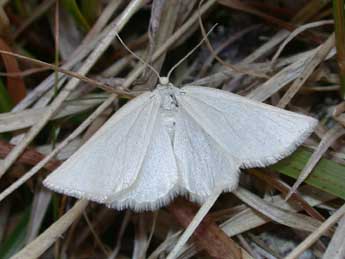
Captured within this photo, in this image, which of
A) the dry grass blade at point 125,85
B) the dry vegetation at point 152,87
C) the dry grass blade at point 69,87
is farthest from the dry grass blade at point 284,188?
the dry grass blade at point 69,87

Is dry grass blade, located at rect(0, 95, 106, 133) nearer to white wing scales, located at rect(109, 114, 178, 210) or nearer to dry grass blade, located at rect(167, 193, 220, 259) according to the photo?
white wing scales, located at rect(109, 114, 178, 210)

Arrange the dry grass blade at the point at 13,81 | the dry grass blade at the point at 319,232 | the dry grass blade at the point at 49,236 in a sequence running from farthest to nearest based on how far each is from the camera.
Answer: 1. the dry grass blade at the point at 13,81
2. the dry grass blade at the point at 49,236
3. the dry grass blade at the point at 319,232

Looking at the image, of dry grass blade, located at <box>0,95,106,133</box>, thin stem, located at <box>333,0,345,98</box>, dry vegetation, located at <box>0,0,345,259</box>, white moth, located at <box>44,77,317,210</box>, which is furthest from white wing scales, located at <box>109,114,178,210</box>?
thin stem, located at <box>333,0,345,98</box>

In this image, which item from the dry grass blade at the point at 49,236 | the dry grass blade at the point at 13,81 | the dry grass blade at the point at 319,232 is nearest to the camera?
the dry grass blade at the point at 319,232

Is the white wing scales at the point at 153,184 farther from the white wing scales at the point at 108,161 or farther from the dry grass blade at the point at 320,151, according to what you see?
the dry grass blade at the point at 320,151

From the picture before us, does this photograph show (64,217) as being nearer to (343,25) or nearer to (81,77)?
(81,77)

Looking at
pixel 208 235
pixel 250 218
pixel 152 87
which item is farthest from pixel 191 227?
pixel 152 87

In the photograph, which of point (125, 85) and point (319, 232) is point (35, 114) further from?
point (319, 232)
